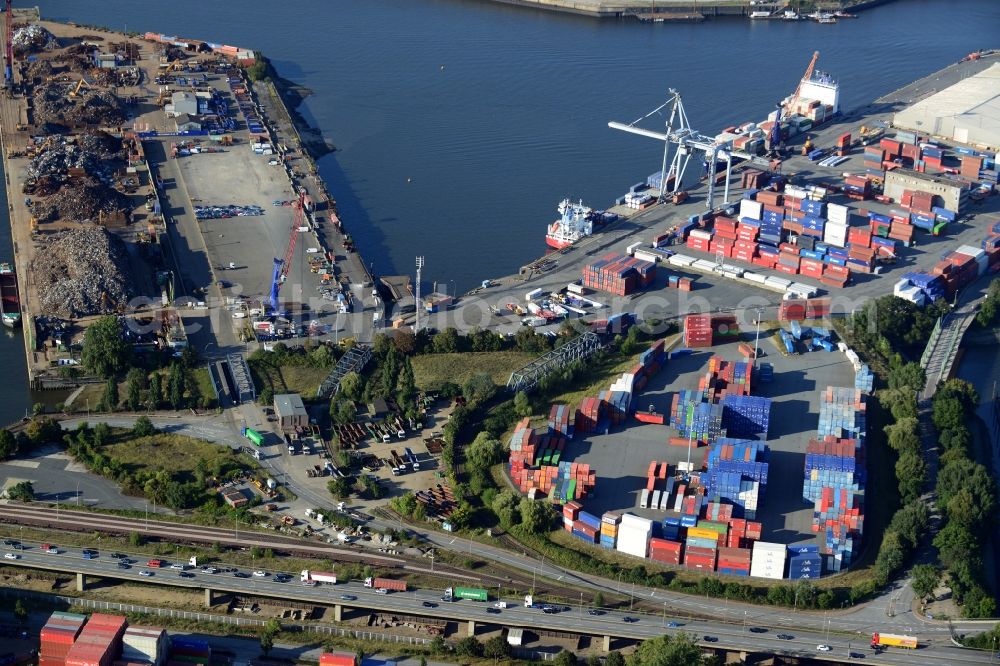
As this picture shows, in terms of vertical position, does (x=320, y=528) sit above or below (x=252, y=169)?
below

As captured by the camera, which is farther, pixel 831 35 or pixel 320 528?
pixel 831 35

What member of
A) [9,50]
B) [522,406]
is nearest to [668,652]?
[522,406]

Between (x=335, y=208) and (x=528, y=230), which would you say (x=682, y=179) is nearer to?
(x=528, y=230)

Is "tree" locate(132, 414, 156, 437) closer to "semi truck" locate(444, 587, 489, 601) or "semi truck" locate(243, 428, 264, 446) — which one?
"semi truck" locate(243, 428, 264, 446)

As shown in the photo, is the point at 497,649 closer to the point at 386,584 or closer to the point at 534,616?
the point at 534,616

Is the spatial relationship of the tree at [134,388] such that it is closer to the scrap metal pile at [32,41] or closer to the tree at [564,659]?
the tree at [564,659]

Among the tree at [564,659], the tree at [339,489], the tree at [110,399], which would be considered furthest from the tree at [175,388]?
the tree at [564,659]

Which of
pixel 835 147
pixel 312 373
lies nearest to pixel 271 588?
pixel 312 373
